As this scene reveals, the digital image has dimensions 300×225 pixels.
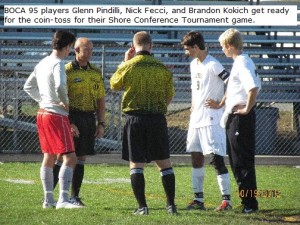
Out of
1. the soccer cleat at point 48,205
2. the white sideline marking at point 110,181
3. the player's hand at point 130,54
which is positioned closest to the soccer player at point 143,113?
the player's hand at point 130,54

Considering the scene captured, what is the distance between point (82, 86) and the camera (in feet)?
37.4

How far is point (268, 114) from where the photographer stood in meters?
21.8

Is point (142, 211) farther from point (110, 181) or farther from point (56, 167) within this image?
point (110, 181)

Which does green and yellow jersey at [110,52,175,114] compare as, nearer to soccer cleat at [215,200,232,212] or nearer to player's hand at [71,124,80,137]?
player's hand at [71,124,80,137]

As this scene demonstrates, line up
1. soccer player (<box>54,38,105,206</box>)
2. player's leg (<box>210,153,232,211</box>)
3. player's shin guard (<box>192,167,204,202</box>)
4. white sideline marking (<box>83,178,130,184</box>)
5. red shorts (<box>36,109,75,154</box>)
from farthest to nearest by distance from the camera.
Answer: white sideline marking (<box>83,178,130,184</box>)
soccer player (<box>54,38,105,206</box>)
player's shin guard (<box>192,167,204,202</box>)
player's leg (<box>210,153,232,211</box>)
red shorts (<box>36,109,75,154</box>)

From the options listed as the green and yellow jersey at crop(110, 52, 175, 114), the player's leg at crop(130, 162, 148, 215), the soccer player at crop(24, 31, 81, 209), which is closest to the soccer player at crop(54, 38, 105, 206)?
the soccer player at crop(24, 31, 81, 209)

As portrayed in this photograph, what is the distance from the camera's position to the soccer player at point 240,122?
10.7 m

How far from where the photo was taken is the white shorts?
440 inches

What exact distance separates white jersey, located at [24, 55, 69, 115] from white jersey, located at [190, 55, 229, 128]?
145cm

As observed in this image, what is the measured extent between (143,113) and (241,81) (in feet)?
3.44

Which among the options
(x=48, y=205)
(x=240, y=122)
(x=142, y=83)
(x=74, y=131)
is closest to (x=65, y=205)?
(x=48, y=205)

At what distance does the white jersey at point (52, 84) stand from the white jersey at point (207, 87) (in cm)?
145

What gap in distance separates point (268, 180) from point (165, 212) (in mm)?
4725

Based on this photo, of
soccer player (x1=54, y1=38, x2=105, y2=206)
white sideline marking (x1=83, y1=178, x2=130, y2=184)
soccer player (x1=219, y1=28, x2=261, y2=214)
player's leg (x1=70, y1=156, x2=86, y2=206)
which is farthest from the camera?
white sideline marking (x1=83, y1=178, x2=130, y2=184)
